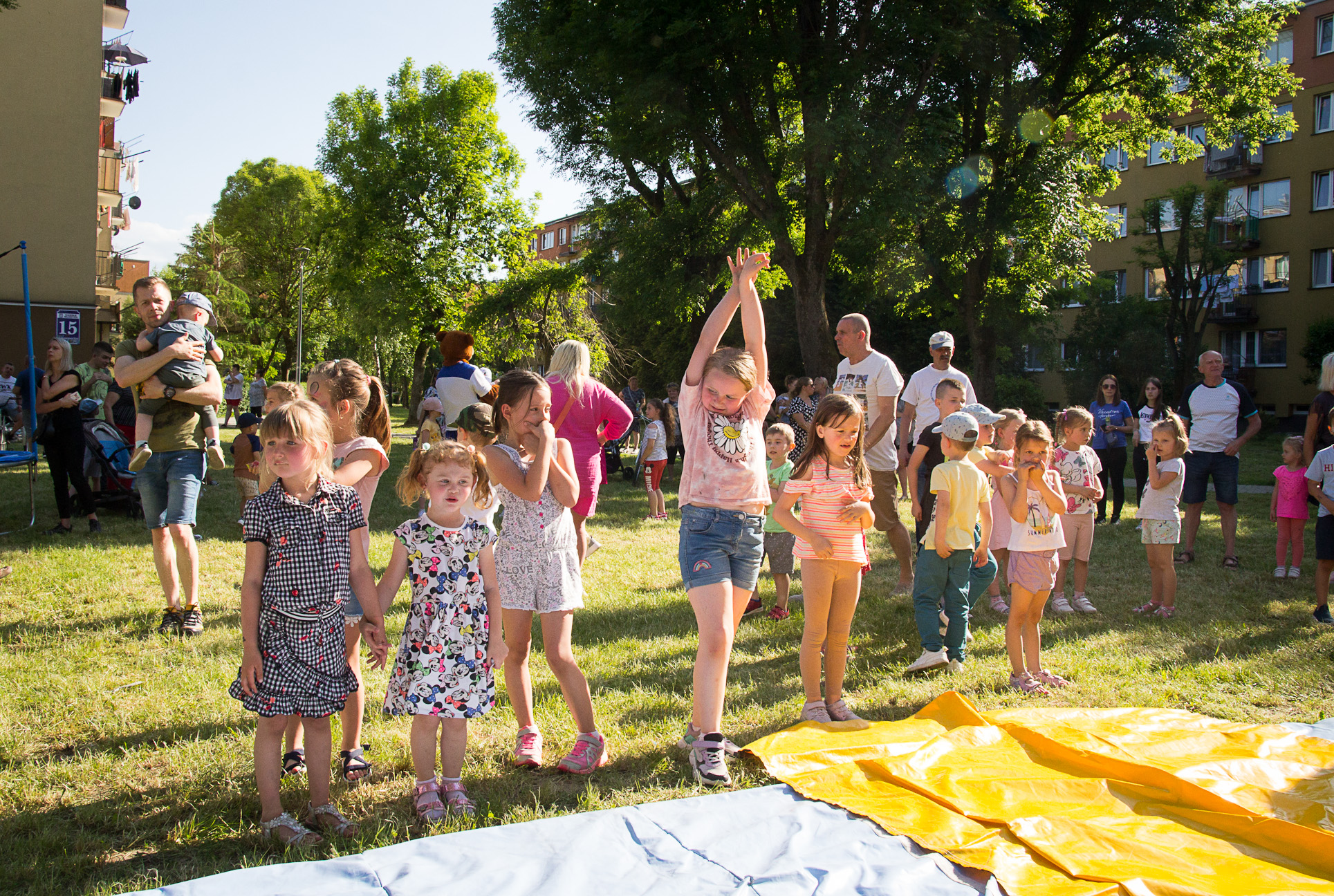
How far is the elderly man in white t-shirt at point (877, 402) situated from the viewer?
7.07 meters

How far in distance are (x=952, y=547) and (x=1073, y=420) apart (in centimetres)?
244

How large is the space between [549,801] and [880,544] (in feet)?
23.9

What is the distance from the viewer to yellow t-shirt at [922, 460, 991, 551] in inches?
211

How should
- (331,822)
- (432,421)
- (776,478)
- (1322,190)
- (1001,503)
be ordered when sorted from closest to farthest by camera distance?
1. (331,822)
2. (1001,503)
3. (776,478)
4. (432,421)
5. (1322,190)

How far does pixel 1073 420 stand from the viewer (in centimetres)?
714

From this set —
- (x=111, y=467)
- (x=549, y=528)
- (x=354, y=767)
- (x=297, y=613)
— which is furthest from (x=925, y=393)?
(x=111, y=467)

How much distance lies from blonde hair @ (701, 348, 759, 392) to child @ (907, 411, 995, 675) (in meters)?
1.84

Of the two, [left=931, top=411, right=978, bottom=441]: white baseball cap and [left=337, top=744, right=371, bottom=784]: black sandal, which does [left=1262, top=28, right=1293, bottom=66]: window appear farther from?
[left=337, top=744, right=371, bottom=784]: black sandal

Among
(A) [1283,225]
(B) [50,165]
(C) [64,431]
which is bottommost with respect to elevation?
(C) [64,431]

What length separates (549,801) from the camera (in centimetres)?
371

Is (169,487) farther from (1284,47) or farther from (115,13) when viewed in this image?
(1284,47)

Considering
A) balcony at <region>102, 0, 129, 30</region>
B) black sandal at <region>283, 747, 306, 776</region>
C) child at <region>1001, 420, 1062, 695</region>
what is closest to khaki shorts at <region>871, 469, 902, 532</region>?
child at <region>1001, 420, 1062, 695</region>

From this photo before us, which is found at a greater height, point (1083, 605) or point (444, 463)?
point (444, 463)

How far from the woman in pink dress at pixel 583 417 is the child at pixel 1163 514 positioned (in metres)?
4.67
